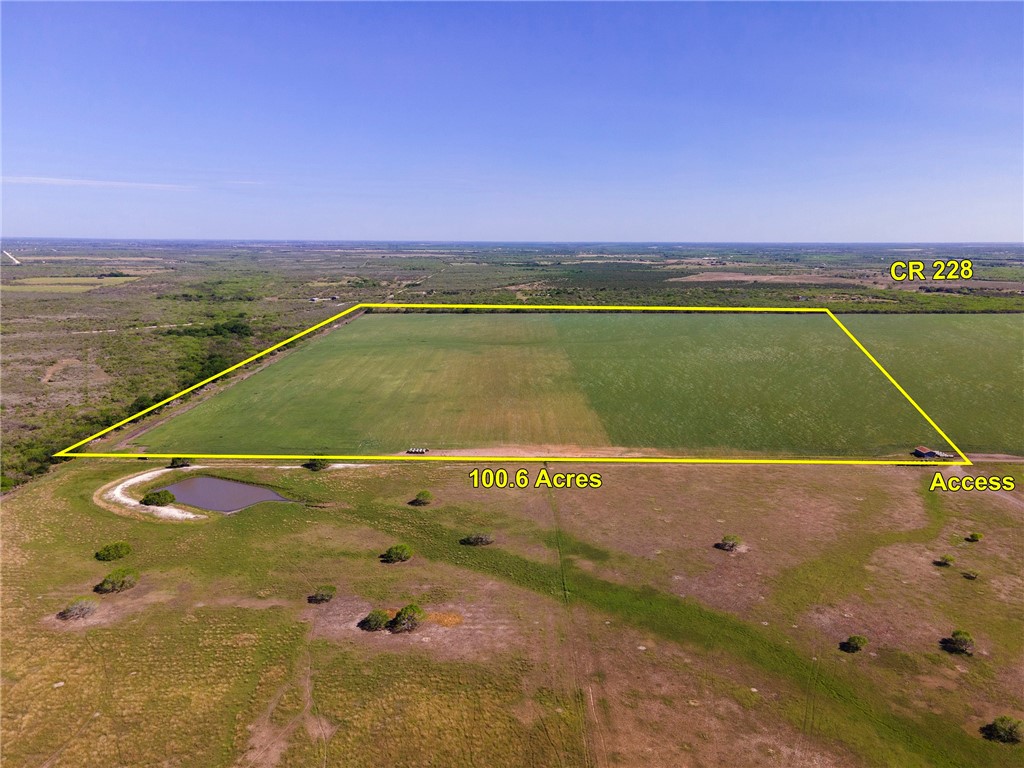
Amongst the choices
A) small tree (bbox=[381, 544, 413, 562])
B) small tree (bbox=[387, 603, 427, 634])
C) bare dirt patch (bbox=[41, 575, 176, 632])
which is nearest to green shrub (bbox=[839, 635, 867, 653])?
small tree (bbox=[387, 603, 427, 634])

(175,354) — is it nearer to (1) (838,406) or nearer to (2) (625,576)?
(2) (625,576)

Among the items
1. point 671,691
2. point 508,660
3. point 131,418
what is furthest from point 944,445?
point 131,418

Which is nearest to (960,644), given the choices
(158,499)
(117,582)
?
(117,582)

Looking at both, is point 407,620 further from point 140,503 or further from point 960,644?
point 960,644

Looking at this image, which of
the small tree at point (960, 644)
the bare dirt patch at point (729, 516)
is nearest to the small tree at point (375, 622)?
the bare dirt patch at point (729, 516)

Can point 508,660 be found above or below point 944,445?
below

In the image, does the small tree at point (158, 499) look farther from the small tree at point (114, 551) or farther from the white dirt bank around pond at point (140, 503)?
the small tree at point (114, 551)

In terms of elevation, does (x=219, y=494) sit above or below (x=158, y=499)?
below

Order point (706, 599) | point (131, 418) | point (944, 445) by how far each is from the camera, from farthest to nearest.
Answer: point (131, 418) → point (944, 445) → point (706, 599)
